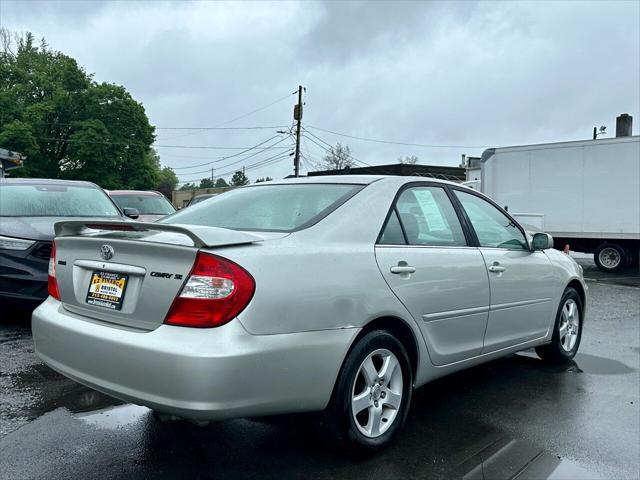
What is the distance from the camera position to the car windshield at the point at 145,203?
12.1 m

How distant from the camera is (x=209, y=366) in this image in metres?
2.29

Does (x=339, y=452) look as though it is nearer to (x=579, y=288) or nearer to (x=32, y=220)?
(x=579, y=288)

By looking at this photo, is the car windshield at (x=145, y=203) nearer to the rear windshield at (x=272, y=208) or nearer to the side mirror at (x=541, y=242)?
the rear windshield at (x=272, y=208)

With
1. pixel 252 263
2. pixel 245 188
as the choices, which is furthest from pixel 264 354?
pixel 245 188

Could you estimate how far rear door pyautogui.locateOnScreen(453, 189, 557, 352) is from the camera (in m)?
3.92

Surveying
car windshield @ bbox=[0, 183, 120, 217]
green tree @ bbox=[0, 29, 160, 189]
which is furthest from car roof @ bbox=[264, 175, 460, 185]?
green tree @ bbox=[0, 29, 160, 189]

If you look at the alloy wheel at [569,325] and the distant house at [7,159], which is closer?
the alloy wheel at [569,325]

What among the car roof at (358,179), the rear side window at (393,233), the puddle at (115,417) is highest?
the car roof at (358,179)

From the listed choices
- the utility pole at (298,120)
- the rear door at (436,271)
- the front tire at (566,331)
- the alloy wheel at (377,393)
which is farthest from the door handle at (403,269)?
Answer: the utility pole at (298,120)

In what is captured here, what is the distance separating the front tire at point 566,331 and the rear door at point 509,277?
296 millimetres

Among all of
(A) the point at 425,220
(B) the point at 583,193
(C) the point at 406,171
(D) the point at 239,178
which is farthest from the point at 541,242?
(D) the point at 239,178

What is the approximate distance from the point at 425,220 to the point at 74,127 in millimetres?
45191

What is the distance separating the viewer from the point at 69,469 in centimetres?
277

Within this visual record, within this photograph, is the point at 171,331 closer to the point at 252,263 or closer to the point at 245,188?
the point at 252,263
